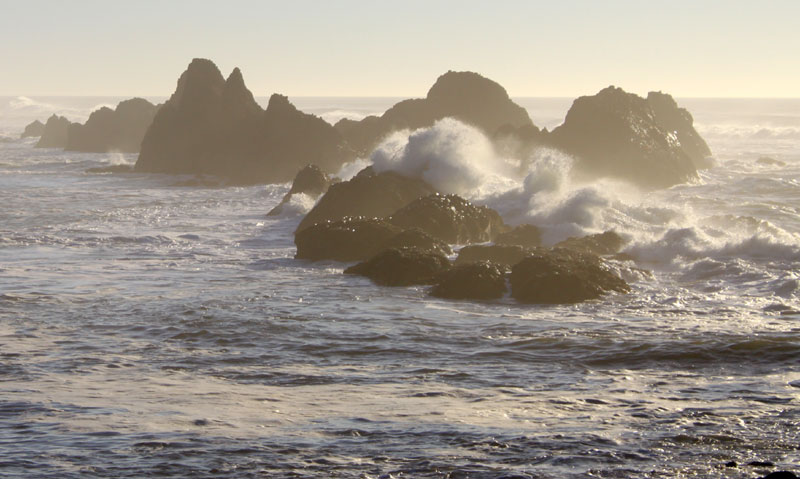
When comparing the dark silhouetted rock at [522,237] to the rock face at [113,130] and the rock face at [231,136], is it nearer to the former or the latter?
the rock face at [231,136]

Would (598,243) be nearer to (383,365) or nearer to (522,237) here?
(522,237)

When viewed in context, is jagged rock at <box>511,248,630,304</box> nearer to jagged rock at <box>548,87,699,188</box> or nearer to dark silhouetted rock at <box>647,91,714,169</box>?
jagged rock at <box>548,87,699,188</box>

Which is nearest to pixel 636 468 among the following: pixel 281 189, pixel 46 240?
pixel 46 240

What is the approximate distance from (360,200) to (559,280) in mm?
12572

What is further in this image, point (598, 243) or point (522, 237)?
point (522, 237)

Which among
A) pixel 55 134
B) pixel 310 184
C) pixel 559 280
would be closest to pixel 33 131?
pixel 55 134

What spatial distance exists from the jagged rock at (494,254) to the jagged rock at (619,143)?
21908mm

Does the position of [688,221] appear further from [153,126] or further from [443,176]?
[153,126]

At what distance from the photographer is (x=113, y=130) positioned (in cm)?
9025

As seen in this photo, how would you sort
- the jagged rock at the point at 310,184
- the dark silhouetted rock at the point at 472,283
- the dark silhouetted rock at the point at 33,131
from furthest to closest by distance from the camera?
1. the dark silhouetted rock at the point at 33,131
2. the jagged rock at the point at 310,184
3. the dark silhouetted rock at the point at 472,283

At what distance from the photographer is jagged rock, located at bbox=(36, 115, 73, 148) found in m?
95.6

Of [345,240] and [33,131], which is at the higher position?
[33,131]

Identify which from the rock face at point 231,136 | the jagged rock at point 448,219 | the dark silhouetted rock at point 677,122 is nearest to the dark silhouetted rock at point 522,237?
the jagged rock at point 448,219

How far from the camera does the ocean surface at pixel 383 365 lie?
10.4 meters
